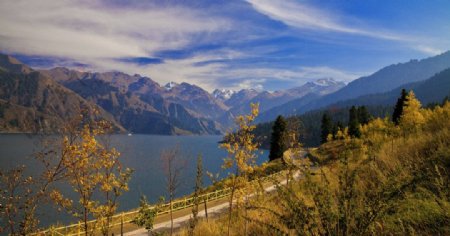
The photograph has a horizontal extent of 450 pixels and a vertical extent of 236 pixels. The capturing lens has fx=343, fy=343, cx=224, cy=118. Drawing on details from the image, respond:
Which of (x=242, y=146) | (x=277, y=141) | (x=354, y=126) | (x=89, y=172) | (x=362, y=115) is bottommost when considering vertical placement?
(x=277, y=141)

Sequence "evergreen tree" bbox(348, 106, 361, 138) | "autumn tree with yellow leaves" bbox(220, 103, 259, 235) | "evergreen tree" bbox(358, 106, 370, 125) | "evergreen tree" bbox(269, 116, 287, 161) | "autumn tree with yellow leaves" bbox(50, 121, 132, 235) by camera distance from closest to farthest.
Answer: "autumn tree with yellow leaves" bbox(50, 121, 132, 235), "autumn tree with yellow leaves" bbox(220, 103, 259, 235), "evergreen tree" bbox(269, 116, 287, 161), "evergreen tree" bbox(348, 106, 361, 138), "evergreen tree" bbox(358, 106, 370, 125)

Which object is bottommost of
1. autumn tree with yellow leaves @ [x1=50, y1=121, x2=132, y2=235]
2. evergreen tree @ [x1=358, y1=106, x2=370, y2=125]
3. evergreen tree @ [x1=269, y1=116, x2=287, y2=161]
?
evergreen tree @ [x1=269, y1=116, x2=287, y2=161]

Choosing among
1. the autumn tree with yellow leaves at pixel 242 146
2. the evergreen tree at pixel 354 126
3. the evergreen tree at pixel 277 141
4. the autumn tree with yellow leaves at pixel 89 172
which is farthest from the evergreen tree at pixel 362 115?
the autumn tree with yellow leaves at pixel 89 172

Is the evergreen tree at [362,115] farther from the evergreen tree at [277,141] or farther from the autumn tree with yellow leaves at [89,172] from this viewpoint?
the autumn tree with yellow leaves at [89,172]

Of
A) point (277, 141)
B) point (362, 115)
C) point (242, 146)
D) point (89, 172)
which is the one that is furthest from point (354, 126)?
point (89, 172)

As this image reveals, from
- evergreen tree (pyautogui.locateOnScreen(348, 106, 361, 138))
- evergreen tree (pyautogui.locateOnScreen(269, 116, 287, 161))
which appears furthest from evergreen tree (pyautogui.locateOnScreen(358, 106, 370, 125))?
evergreen tree (pyautogui.locateOnScreen(269, 116, 287, 161))

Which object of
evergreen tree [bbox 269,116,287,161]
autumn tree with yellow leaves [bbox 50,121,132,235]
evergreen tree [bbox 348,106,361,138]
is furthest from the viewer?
evergreen tree [bbox 348,106,361,138]

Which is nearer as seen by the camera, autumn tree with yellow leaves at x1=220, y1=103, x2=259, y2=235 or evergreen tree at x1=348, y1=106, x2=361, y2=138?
autumn tree with yellow leaves at x1=220, y1=103, x2=259, y2=235

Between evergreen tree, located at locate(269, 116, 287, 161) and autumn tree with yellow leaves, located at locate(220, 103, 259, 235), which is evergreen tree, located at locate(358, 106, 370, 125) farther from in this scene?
autumn tree with yellow leaves, located at locate(220, 103, 259, 235)

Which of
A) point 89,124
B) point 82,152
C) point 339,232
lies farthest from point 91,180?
point 339,232

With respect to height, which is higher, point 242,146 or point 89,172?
point 242,146

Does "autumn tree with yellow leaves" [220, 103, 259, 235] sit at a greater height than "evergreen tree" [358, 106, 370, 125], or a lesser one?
greater

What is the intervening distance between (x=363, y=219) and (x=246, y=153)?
5.88m

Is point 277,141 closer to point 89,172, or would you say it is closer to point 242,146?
point 242,146
